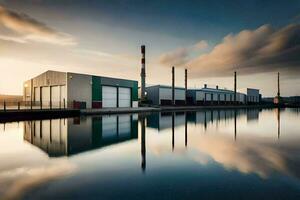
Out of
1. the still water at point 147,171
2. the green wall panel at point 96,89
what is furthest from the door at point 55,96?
the still water at point 147,171

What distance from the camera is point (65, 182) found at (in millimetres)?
5785

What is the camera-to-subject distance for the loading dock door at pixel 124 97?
42.6 meters

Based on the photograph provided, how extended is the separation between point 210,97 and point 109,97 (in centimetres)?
4411

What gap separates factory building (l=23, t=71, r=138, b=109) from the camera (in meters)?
34.9

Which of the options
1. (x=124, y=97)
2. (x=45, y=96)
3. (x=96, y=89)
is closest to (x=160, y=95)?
(x=124, y=97)

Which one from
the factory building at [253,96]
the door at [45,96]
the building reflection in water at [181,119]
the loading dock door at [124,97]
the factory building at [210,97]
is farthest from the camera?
the factory building at [253,96]

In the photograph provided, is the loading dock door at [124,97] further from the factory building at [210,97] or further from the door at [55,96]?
the factory building at [210,97]

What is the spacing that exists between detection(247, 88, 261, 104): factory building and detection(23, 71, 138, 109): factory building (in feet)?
210

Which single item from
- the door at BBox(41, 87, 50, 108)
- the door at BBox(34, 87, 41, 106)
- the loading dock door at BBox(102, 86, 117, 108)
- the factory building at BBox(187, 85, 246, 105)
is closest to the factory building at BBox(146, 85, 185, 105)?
the factory building at BBox(187, 85, 246, 105)

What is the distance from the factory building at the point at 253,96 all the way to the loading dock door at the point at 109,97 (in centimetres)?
6577

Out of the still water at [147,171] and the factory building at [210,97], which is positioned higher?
the factory building at [210,97]

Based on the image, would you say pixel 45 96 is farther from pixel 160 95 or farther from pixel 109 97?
pixel 160 95

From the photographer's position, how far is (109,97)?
40188mm

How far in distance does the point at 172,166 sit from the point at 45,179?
A: 4123mm
